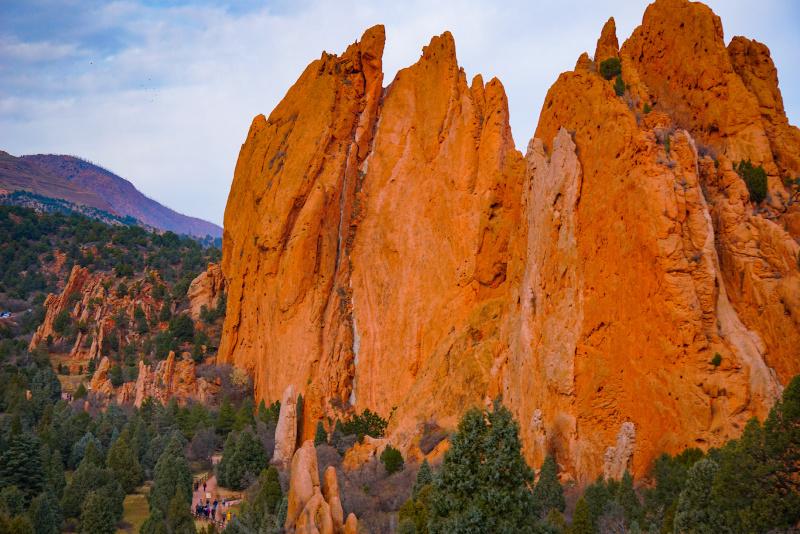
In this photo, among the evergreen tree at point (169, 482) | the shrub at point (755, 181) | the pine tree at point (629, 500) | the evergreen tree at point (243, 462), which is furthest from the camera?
the evergreen tree at point (243, 462)

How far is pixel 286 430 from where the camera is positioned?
45062 millimetres

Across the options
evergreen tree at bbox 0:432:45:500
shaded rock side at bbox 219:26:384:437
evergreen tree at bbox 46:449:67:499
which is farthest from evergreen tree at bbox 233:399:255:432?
evergreen tree at bbox 0:432:45:500

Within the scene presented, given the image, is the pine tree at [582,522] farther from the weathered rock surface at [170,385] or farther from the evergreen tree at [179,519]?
the weathered rock surface at [170,385]

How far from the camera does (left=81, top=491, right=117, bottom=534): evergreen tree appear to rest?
32625 millimetres

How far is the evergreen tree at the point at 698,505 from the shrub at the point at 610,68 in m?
20.1

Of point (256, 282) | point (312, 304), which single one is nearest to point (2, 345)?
point (256, 282)

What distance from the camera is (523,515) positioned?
646 inches

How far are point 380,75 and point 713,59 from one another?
26.4m

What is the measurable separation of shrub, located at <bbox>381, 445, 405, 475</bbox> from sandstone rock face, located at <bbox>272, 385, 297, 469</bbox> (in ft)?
28.2

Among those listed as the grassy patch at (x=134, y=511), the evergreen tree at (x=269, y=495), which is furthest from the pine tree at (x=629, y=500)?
the grassy patch at (x=134, y=511)

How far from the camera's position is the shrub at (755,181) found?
96.9 feet

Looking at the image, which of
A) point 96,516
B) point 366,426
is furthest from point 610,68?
point 96,516

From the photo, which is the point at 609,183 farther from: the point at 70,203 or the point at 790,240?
the point at 70,203

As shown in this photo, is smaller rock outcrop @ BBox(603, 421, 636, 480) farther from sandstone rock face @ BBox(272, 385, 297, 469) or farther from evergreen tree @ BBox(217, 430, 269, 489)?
sandstone rock face @ BBox(272, 385, 297, 469)
